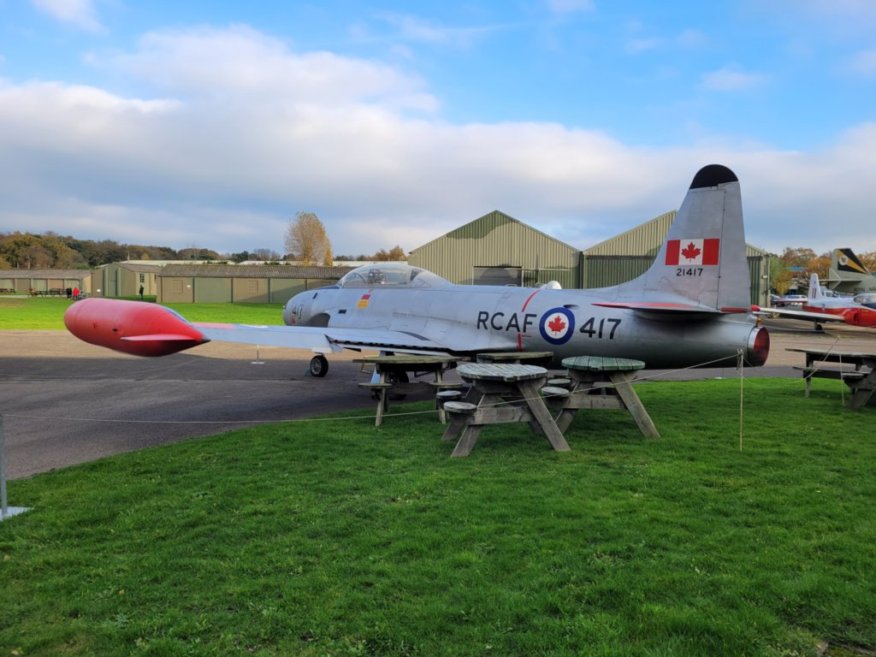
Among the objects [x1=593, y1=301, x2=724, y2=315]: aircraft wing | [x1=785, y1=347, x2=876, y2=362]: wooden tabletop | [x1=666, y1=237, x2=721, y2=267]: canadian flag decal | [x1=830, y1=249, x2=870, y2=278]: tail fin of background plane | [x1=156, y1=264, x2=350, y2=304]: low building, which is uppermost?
[x1=830, y1=249, x2=870, y2=278]: tail fin of background plane

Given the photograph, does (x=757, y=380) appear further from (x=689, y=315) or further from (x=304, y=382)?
(x=304, y=382)

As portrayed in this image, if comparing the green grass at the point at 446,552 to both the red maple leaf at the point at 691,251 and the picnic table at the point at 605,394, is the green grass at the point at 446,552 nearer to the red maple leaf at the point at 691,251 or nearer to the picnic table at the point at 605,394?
the picnic table at the point at 605,394

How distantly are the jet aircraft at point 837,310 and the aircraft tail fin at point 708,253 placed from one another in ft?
72.9

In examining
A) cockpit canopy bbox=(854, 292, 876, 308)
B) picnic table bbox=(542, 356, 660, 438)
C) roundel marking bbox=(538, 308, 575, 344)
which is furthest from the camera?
cockpit canopy bbox=(854, 292, 876, 308)

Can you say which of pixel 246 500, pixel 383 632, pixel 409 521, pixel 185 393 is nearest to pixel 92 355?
pixel 185 393

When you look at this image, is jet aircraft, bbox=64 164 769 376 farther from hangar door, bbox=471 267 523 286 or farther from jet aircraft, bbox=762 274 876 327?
hangar door, bbox=471 267 523 286

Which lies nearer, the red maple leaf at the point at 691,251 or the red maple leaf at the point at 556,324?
the red maple leaf at the point at 691,251

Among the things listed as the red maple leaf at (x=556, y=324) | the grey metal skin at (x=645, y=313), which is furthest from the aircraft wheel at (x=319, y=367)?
the red maple leaf at (x=556, y=324)

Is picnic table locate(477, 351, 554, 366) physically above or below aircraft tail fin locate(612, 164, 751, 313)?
below

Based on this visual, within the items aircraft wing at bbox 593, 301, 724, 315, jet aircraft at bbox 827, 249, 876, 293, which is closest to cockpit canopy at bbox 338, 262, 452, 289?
aircraft wing at bbox 593, 301, 724, 315

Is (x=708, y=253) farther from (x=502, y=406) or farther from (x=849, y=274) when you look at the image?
(x=849, y=274)

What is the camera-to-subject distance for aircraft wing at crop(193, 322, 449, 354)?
9.30m

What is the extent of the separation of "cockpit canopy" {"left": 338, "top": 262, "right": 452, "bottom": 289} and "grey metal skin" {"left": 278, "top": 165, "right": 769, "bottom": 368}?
477 millimetres

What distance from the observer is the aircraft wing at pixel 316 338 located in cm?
930
